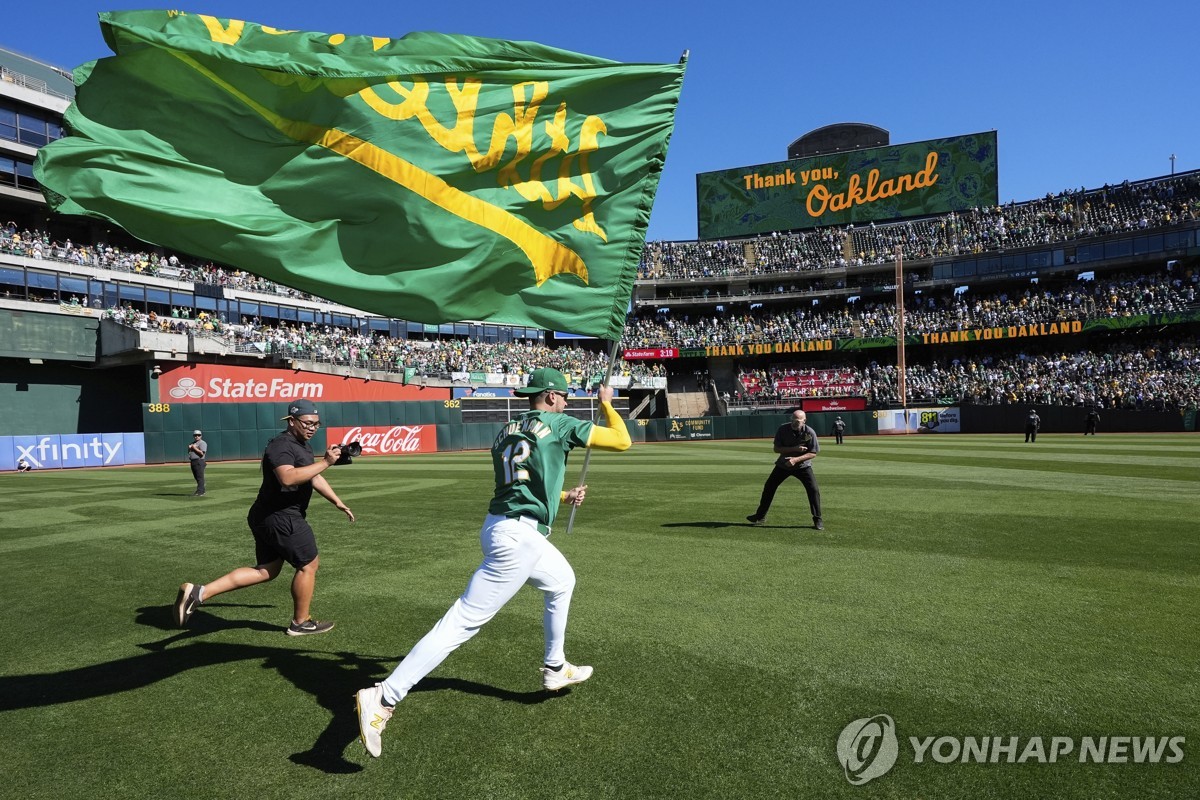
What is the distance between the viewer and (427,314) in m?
5.52

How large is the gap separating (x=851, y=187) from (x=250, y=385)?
4975 cm

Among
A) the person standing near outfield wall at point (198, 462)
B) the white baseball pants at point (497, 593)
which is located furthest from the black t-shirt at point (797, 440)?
the person standing near outfield wall at point (198, 462)

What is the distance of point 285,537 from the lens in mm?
6398

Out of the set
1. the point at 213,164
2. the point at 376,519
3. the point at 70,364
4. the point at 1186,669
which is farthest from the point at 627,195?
the point at 70,364

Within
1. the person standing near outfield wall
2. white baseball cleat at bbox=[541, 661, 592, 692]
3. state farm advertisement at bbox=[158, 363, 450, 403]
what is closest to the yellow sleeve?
white baseball cleat at bbox=[541, 661, 592, 692]

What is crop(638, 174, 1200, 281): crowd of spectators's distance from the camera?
5316cm

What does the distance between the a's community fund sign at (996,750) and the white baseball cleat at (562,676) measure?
172cm

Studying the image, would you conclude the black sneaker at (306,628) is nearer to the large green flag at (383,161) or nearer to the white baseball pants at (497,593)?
the white baseball pants at (497,593)

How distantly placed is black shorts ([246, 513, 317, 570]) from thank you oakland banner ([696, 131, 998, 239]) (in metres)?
62.8

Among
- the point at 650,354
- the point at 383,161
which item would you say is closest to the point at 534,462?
the point at 383,161

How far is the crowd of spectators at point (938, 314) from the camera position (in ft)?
165

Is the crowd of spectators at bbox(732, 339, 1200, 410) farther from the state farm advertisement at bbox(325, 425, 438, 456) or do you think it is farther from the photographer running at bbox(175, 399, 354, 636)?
the photographer running at bbox(175, 399, 354, 636)

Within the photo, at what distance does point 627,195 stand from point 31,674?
20.1ft

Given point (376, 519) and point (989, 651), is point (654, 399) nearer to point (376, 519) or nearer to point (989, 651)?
point (376, 519)
